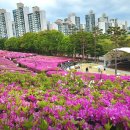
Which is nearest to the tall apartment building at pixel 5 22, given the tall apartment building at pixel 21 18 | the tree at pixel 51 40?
the tall apartment building at pixel 21 18

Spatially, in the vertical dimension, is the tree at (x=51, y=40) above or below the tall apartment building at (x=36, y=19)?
below

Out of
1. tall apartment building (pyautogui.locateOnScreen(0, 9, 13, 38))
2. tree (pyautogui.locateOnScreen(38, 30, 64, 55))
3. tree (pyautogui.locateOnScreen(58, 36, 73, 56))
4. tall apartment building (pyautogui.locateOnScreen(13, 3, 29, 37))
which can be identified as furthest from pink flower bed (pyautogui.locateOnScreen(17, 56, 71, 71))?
tall apartment building (pyautogui.locateOnScreen(13, 3, 29, 37))

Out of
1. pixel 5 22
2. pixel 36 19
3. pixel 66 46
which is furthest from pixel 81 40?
pixel 5 22

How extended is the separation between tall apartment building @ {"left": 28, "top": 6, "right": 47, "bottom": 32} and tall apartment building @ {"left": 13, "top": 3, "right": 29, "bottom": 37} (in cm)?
206

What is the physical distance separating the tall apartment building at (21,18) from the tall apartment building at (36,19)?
2.06 m

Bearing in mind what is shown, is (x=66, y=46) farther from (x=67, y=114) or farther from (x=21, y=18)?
(x=21, y=18)

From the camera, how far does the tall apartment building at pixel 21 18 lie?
11812 cm

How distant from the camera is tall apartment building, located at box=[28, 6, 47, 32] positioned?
119 meters

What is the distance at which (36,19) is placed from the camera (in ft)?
392

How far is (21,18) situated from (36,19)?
21.1 feet

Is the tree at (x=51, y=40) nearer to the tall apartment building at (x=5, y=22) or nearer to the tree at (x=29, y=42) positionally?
the tree at (x=29, y=42)

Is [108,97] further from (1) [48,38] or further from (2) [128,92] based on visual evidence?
(1) [48,38]

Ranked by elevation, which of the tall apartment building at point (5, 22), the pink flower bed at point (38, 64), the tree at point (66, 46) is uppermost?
the tall apartment building at point (5, 22)

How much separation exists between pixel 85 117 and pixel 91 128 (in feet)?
0.81
